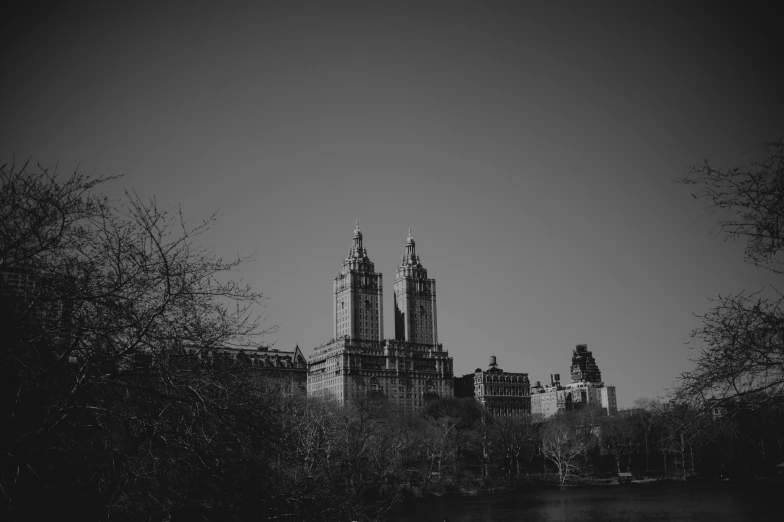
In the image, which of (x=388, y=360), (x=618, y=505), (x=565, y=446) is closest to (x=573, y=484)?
(x=565, y=446)

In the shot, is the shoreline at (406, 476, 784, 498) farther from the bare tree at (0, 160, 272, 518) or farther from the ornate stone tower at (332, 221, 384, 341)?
the ornate stone tower at (332, 221, 384, 341)

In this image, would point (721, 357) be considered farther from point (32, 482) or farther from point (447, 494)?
point (447, 494)

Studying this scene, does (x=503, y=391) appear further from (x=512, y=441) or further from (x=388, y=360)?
(x=512, y=441)

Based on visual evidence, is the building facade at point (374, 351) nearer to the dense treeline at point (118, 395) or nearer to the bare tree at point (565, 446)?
the bare tree at point (565, 446)

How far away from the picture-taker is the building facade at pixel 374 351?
170750 mm

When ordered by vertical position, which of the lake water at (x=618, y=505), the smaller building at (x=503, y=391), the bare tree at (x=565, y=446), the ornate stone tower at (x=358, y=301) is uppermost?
Result: the ornate stone tower at (x=358, y=301)

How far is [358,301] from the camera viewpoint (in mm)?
189125

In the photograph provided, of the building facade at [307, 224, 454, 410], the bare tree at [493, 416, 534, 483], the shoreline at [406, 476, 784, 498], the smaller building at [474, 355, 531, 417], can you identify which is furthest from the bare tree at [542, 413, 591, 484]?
the smaller building at [474, 355, 531, 417]

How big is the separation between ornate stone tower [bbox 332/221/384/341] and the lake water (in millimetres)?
105828

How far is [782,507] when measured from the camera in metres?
56.4

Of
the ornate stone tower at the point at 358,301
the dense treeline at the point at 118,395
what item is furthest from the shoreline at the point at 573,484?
the ornate stone tower at the point at 358,301

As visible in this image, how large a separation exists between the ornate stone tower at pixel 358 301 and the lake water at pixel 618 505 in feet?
347

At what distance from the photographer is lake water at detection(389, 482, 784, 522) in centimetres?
5594

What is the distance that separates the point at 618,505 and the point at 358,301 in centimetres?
12741
